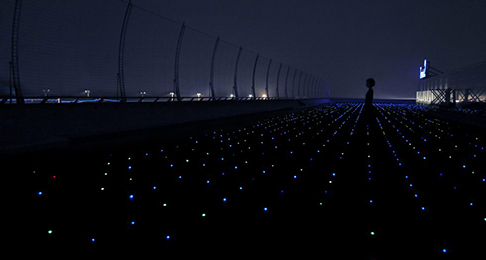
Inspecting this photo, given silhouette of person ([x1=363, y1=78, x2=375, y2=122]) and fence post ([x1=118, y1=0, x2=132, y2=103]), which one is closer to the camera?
silhouette of person ([x1=363, y1=78, x2=375, y2=122])

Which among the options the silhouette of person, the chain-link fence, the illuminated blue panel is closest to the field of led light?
the silhouette of person

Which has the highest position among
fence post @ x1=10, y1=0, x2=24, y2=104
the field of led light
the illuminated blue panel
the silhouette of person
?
the illuminated blue panel

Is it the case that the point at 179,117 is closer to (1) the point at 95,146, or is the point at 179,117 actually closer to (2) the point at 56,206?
(1) the point at 95,146

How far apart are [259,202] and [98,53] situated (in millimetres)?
6667

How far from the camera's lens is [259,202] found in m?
3.94

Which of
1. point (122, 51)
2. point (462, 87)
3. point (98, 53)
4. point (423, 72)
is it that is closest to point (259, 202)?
point (98, 53)

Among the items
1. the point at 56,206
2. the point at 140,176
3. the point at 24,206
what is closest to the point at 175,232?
the point at 56,206

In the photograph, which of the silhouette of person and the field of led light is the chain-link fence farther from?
the silhouette of person

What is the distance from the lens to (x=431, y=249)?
2893mm

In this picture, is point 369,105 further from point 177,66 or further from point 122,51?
point 177,66

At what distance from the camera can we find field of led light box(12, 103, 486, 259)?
2.95 m

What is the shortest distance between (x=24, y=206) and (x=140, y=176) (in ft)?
5.14

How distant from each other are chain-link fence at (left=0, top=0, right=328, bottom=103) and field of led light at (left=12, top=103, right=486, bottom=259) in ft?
7.42

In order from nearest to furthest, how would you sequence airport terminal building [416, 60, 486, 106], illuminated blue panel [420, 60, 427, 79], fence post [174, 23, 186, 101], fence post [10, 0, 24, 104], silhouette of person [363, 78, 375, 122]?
silhouette of person [363, 78, 375, 122], fence post [10, 0, 24, 104], fence post [174, 23, 186, 101], airport terminal building [416, 60, 486, 106], illuminated blue panel [420, 60, 427, 79]
